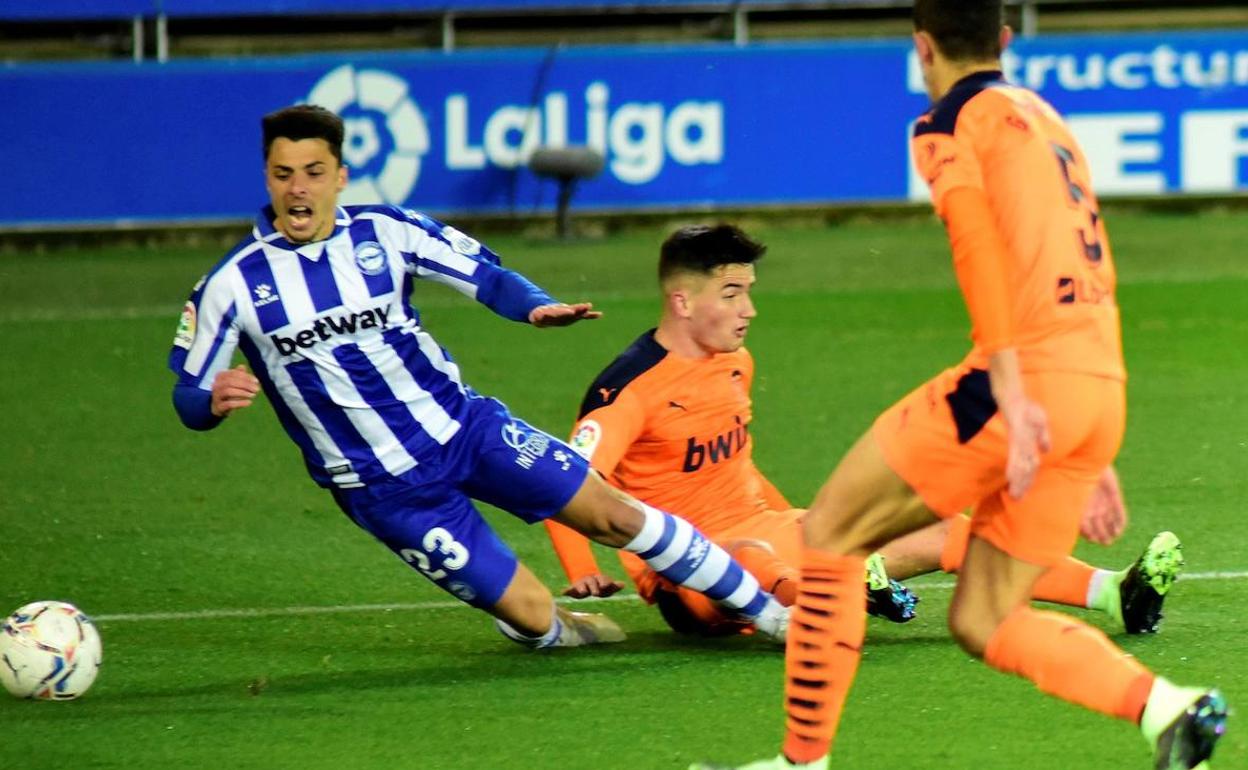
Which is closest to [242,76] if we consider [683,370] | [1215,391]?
[1215,391]

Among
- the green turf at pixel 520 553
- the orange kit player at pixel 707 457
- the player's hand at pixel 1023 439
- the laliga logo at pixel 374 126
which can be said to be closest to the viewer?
the player's hand at pixel 1023 439

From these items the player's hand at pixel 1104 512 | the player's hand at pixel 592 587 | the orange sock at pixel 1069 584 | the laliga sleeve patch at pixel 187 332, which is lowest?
the orange sock at pixel 1069 584

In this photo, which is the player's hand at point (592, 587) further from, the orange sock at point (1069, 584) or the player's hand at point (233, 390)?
the orange sock at point (1069, 584)

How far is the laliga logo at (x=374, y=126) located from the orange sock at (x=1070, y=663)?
33.1ft

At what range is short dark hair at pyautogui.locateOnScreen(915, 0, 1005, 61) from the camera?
144 inches

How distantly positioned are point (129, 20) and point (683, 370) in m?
10.5

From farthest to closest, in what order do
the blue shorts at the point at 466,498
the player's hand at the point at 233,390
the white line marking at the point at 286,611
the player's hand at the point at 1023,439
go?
the white line marking at the point at 286,611 < the blue shorts at the point at 466,498 < the player's hand at the point at 233,390 < the player's hand at the point at 1023,439

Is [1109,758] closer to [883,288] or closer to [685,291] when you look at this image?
[685,291]

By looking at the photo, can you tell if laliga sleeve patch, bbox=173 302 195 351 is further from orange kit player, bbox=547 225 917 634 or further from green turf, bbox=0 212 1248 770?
orange kit player, bbox=547 225 917 634

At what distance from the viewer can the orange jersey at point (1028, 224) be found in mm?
3578

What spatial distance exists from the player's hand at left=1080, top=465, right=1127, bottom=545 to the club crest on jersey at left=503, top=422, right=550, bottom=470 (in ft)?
5.58

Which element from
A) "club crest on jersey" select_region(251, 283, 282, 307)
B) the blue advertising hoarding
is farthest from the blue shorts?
the blue advertising hoarding

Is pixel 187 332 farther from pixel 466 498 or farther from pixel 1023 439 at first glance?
pixel 1023 439

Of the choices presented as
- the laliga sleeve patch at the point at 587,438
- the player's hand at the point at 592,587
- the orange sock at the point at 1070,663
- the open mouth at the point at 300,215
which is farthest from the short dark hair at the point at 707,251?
the orange sock at the point at 1070,663
